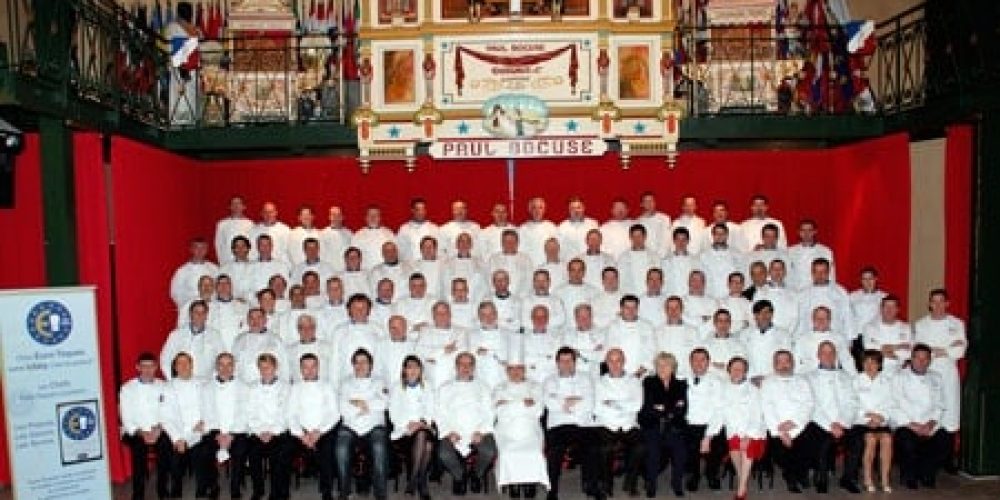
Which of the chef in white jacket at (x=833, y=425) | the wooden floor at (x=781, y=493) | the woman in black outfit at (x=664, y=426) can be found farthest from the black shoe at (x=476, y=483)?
the chef in white jacket at (x=833, y=425)

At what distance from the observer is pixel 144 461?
872 cm

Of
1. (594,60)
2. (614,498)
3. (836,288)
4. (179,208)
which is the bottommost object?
(614,498)

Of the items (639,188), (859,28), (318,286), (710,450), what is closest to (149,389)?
(318,286)

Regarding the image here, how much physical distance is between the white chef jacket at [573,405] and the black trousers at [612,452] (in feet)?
0.58

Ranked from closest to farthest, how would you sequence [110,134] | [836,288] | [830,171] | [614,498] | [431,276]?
[614,498] → [110,134] → [836,288] → [431,276] → [830,171]

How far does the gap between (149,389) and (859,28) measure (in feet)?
26.4

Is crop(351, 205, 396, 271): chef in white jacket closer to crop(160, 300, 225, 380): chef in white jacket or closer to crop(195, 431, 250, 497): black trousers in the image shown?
crop(160, 300, 225, 380): chef in white jacket

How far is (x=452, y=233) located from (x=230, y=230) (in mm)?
2522

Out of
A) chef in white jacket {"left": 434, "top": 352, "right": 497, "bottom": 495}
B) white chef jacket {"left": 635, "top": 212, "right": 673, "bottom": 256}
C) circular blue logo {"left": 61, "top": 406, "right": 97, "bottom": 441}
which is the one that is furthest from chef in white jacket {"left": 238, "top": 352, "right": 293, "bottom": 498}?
white chef jacket {"left": 635, "top": 212, "right": 673, "bottom": 256}

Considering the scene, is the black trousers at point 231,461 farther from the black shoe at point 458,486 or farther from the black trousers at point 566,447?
the black trousers at point 566,447

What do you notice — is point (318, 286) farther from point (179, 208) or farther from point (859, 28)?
point (859, 28)

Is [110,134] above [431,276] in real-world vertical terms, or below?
above

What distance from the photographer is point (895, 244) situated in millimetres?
10688

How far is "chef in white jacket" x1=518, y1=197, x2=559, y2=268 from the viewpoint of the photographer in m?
11.6
